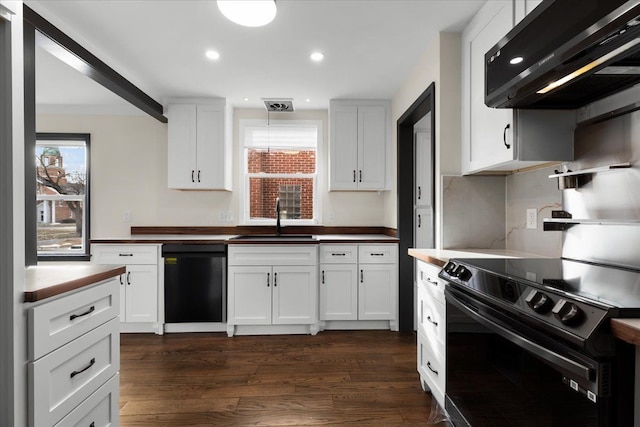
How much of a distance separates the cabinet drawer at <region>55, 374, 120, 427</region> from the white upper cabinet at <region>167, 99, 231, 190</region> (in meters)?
2.37

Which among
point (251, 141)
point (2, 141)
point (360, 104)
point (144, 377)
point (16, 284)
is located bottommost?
point (144, 377)

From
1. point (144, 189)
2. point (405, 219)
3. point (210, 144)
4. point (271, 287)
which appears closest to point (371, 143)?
point (405, 219)

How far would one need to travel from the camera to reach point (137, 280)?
3148 mm

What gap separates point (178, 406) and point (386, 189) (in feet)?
8.83

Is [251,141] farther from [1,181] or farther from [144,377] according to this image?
[1,181]

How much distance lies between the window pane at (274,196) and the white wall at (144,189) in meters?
0.22

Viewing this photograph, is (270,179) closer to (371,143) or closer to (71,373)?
(371,143)

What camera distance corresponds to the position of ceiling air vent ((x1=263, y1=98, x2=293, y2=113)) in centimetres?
345

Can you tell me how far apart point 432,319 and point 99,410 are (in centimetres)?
170

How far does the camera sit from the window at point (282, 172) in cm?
391

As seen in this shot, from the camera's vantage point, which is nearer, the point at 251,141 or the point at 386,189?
the point at 386,189

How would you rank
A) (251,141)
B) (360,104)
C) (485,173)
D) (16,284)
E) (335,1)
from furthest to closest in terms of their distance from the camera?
(251,141)
(360,104)
(485,173)
(335,1)
(16,284)

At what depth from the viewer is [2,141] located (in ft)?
3.51

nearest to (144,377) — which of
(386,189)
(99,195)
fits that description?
(99,195)
